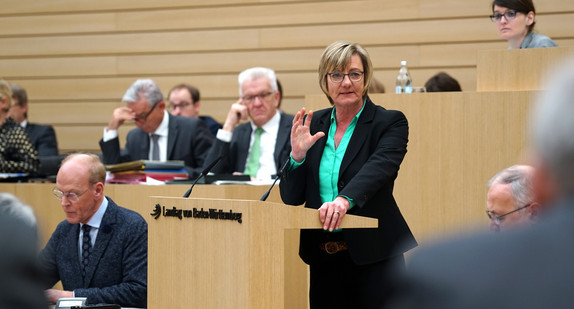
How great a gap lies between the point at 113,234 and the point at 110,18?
211 inches

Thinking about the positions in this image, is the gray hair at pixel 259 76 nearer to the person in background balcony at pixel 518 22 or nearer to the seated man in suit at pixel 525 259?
the person in background balcony at pixel 518 22

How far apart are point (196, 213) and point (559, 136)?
7.08 ft

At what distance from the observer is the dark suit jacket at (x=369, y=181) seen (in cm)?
332

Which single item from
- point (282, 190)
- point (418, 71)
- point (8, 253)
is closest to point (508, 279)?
point (8, 253)

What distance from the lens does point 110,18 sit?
911cm

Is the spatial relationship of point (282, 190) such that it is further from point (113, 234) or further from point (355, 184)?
point (113, 234)

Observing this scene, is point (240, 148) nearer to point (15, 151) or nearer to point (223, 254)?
point (15, 151)

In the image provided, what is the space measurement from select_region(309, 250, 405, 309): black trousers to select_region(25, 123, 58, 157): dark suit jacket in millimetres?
4774

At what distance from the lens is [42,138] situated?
7.66m

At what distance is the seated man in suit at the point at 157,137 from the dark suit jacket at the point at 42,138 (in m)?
1.55

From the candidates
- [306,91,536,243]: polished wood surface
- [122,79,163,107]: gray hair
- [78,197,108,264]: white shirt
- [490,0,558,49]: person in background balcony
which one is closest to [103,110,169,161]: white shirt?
[122,79,163,107]: gray hair

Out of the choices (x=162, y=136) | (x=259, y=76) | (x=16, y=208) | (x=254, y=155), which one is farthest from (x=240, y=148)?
(x=16, y=208)

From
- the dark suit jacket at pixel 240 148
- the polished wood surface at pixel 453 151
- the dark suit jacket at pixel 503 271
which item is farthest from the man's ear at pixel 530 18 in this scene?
the dark suit jacket at pixel 503 271

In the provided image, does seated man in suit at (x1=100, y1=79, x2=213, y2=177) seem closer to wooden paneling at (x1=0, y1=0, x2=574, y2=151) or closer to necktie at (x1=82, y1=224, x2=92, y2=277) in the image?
necktie at (x1=82, y1=224, x2=92, y2=277)
